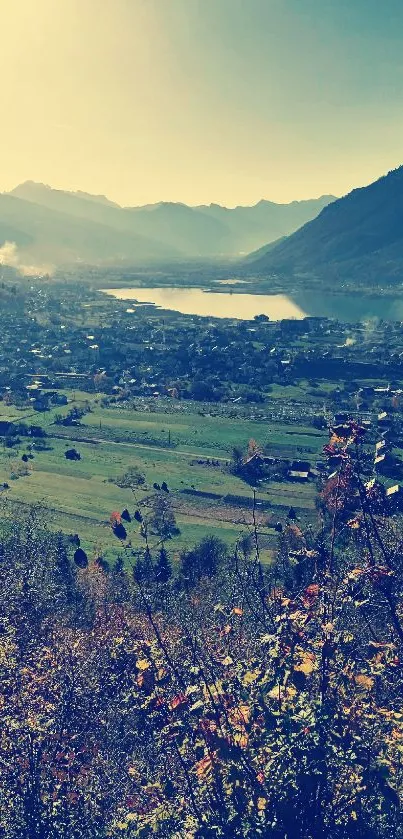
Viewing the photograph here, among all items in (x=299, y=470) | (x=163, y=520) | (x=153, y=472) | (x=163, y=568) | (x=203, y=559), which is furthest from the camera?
(x=153, y=472)

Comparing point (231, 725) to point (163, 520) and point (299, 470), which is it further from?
point (299, 470)

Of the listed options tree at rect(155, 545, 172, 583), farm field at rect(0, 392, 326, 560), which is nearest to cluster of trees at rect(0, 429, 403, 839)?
tree at rect(155, 545, 172, 583)

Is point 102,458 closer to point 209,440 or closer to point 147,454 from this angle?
point 147,454

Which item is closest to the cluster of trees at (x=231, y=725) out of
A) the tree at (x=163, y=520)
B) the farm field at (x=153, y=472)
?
the farm field at (x=153, y=472)

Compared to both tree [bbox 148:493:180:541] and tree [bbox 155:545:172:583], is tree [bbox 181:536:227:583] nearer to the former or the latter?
tree [bbox 155:545:172:583]

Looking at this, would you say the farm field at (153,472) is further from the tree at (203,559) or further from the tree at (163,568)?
the tree at (163,568)

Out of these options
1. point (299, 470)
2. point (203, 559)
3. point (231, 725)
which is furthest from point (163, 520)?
point (231, 725)

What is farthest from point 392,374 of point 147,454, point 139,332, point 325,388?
point 139,332
